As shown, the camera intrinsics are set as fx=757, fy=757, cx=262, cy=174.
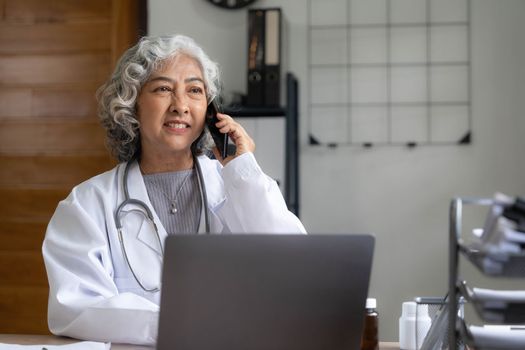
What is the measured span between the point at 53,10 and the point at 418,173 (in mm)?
1910

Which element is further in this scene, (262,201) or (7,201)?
(7,201)

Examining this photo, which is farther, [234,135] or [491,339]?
[234,135]

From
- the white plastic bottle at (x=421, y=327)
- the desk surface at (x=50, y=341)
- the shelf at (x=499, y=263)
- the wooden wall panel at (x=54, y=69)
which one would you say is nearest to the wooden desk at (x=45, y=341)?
the desk surface at (x=50, y=341)

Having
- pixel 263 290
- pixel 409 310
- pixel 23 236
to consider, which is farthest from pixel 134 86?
pixel 23 236

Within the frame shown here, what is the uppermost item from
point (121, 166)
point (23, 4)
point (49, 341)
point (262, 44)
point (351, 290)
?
point (23, 4)

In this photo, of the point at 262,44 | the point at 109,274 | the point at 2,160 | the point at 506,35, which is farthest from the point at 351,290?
the point at 2,160

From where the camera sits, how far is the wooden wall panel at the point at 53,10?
141 inches

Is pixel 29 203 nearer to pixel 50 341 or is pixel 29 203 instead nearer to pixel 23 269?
pixel 23 269

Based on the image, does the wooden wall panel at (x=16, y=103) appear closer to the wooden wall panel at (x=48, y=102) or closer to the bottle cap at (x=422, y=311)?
the wooden wall panel at (x=48, y=102)

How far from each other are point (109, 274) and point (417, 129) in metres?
2.13

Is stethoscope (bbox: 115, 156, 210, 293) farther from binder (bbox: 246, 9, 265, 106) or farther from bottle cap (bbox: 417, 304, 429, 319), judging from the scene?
binder (bbox: 246, 9, 265, 106)

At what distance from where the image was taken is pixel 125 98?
6.69 feet

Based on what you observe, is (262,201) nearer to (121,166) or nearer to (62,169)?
(121,166)

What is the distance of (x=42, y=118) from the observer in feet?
12.1
